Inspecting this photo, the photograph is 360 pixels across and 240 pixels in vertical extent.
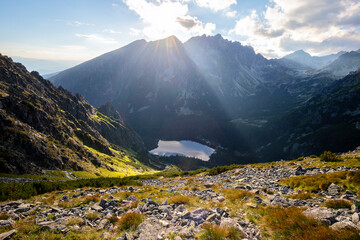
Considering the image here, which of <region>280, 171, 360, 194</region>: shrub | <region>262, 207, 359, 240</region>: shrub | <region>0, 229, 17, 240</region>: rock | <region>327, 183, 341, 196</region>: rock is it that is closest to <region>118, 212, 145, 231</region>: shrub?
<region>0, 229, 17, 240</region>: rock

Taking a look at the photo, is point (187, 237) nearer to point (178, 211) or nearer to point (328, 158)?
point (178, 211)

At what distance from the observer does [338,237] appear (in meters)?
6.16

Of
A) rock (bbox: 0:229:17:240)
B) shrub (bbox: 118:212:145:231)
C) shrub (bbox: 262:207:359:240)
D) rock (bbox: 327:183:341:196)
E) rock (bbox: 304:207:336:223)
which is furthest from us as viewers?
rock (bbox: 327:183:341:196)

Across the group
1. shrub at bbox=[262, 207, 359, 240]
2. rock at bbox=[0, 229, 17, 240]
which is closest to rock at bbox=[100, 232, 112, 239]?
rock at bbox=[0, 229, 17, 240]

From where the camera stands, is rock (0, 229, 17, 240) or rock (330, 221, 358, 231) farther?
rock (0, 229, 17, 240)

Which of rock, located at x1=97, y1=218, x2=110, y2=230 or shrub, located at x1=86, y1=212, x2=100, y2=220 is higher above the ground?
rock, located at x1=97, y1=218, x2=110, y2=230

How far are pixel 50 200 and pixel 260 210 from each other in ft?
63.5

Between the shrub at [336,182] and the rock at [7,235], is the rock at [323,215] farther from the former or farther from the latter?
the rock at [7,235]

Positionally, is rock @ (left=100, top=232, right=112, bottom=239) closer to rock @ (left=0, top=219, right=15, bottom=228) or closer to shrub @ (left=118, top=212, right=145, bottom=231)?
shrub @ (left=118, top=212, right=145, bottom=231)

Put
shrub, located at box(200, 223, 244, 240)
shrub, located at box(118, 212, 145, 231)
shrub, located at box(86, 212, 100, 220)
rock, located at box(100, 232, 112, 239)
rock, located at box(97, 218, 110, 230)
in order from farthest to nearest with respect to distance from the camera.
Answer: shrub, located at box(86, 212, 100, 220)
rock, located at box(97, 218, 110, 230)
shrub, located at box(118, 212, 145, 231)
rock, located at box(100, 232, 112, 239)
shrub, located at box(200, 223, 244, 240)

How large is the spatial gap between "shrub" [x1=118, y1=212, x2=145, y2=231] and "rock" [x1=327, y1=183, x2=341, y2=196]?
16.0m

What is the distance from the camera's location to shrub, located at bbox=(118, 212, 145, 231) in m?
9.38

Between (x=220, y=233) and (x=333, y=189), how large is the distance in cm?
1414

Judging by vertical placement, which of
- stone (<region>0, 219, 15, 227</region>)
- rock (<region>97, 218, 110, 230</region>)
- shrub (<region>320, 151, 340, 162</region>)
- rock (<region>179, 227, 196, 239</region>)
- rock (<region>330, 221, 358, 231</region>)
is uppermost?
rock (<region>330, 221, 358, 231</region>)
